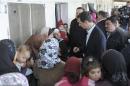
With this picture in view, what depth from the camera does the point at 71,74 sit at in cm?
307

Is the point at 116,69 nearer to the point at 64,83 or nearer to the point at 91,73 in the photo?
the point at 91,73

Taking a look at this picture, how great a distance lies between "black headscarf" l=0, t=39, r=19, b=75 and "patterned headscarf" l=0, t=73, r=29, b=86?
0.44 ft

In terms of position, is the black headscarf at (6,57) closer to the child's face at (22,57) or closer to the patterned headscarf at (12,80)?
the patterned headscarf at (12,80)

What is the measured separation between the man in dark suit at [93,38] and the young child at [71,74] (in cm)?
38

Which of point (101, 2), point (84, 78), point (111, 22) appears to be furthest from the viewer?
point (101, 2)

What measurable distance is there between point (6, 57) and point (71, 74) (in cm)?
75

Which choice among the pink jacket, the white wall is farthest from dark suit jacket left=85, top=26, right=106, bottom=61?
the white wall

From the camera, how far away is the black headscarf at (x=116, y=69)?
289 cm

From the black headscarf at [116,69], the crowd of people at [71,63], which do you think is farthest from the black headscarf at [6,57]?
the black headscarf at [116,69]

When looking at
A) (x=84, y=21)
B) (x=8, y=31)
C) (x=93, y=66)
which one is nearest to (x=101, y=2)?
(x=8, y=31)

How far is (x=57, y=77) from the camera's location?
3279mm

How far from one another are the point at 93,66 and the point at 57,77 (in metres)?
0.48

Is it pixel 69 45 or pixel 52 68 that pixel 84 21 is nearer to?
pixel 52 68

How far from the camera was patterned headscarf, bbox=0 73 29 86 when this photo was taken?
7.46ft
